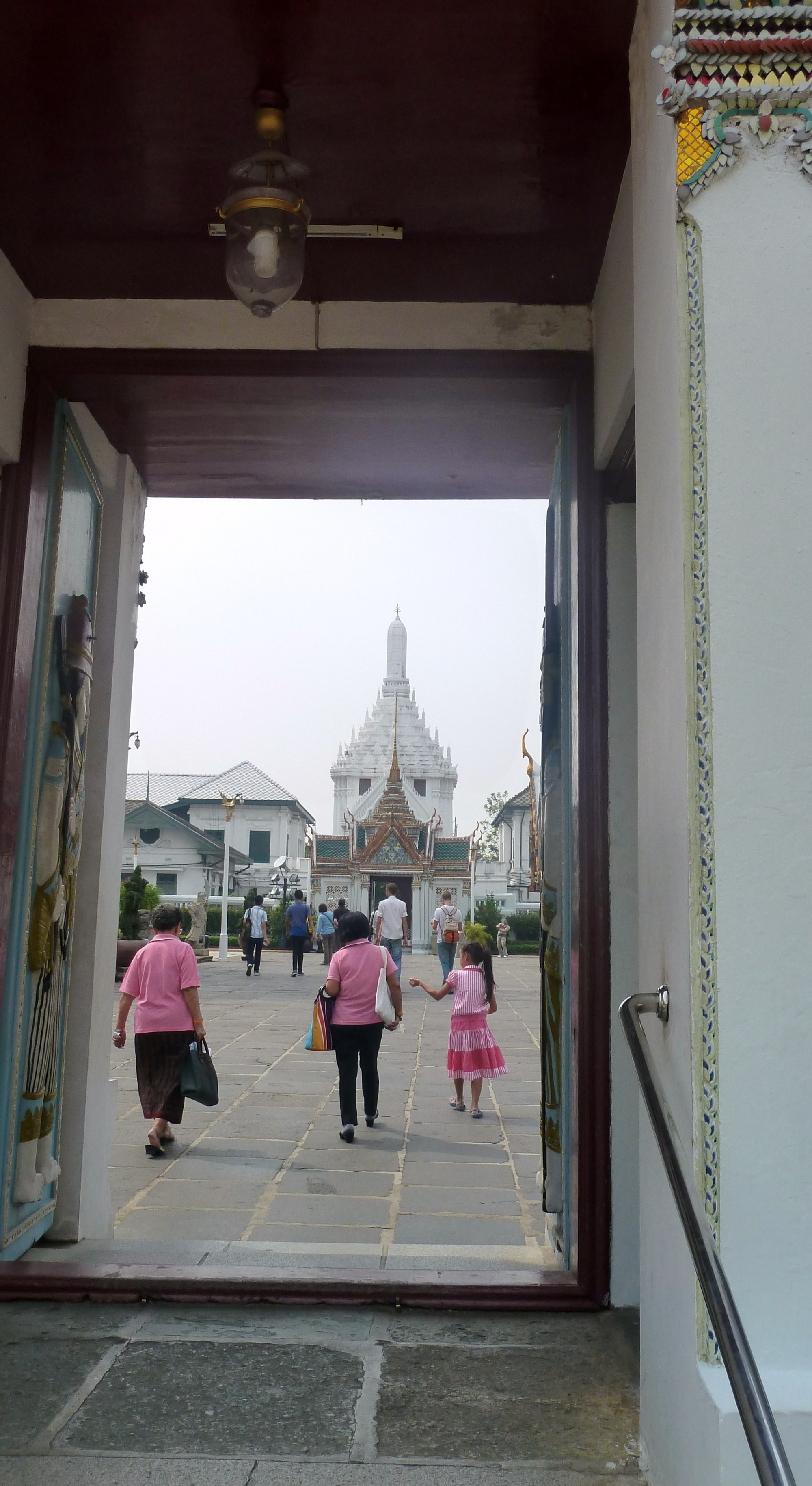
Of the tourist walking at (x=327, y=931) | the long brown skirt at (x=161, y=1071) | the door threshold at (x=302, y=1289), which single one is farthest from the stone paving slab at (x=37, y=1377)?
the tourist walking at (x=327, y=931)

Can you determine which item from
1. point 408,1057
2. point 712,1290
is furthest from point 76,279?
point 408,1057

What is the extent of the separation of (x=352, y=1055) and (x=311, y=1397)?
11.7 ft

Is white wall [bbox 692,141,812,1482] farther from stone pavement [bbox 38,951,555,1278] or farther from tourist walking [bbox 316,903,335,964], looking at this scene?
tourist walking [bbox 316,903,335,964]

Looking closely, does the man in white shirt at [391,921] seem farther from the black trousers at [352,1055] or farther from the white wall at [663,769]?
the white wall at [663,769]

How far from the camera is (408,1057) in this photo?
30.3ft

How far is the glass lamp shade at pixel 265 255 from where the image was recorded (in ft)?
9.11

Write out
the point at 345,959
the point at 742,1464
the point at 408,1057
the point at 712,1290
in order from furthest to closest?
1. the point at 408,1057
2. the point at 345,959
3. the point at 742,1464
4. the point at 712,1290

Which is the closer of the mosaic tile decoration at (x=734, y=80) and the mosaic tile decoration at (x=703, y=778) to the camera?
the mosaic tile decoration at (x=703, y=778)

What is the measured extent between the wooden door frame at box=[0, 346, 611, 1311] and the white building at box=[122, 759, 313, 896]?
3434cm

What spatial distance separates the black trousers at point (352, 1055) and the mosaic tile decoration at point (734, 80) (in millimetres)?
4725

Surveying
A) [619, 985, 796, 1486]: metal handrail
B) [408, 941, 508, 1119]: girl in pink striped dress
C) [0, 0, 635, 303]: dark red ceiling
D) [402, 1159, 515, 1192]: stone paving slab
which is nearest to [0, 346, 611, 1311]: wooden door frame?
[0, 0, 635, 303]: dark red ceiling

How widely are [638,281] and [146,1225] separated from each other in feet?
12.5

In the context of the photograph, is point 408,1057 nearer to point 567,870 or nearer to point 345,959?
point 345,959

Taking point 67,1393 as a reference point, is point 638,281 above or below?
above
